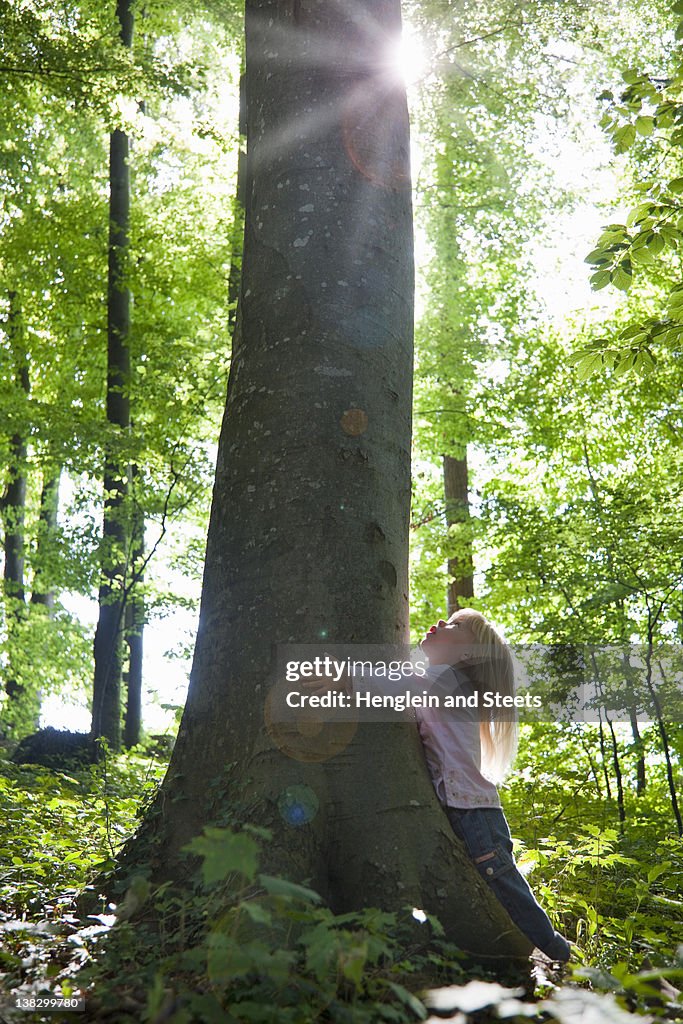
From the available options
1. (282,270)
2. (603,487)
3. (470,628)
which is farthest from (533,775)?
(282,270)

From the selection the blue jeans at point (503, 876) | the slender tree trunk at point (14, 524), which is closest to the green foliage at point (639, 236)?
the blue jeans at point (503, 876)

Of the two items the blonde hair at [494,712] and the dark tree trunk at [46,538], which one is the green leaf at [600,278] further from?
the dark tree trunk at [46,538]

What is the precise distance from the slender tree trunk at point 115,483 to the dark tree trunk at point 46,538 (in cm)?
76

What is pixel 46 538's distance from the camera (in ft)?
35.2

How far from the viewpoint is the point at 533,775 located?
7.34m

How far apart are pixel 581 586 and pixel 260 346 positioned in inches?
183

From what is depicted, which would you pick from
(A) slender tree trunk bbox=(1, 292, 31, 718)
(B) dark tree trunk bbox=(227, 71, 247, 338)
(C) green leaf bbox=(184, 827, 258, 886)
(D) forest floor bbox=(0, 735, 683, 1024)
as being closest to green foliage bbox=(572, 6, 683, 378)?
(D) forest floor bbox=(0, 735, 683, 1024)

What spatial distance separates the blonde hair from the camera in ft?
11.8

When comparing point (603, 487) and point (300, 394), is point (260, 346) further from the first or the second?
point (603, 487)

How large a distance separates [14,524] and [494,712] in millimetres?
13210

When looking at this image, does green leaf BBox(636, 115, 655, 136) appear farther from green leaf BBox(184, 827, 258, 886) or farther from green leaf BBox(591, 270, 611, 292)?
green leaf BBox(184, 827, 258, 886)

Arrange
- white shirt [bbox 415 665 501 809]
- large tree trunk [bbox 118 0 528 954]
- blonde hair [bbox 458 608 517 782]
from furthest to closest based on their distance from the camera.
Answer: blonde hair [bbox 458 608 517 782], white shirt [bbox 415 665 501 809], large tree trunk [bbox 118 0 528 954]

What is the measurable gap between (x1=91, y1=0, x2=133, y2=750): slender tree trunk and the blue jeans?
276 inches

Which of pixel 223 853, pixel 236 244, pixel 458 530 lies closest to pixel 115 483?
pixel 236 244
